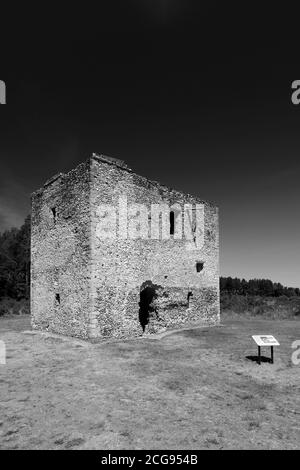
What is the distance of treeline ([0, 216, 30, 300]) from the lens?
1321 inches

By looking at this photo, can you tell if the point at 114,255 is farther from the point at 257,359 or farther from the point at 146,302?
the point at 257,359

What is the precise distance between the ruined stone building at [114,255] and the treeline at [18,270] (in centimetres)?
2091

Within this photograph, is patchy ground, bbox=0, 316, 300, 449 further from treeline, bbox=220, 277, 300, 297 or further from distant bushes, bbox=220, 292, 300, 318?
treeline, bbox=220, 277, 300, 297

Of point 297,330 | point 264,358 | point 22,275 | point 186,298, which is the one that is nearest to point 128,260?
point 186,298

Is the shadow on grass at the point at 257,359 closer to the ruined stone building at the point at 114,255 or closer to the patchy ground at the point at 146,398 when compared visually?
the patchy ground at the point at 146,398

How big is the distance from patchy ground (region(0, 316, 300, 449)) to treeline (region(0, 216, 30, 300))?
81.5ft

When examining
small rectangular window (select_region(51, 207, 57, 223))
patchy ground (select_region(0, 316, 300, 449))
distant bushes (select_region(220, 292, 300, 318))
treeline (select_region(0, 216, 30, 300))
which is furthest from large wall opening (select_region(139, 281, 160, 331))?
treeline (select_region(0, 216, 30, 300))

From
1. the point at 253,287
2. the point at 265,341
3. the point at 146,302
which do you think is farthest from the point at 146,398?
the point at 253,287

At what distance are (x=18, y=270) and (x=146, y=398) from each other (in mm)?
33645

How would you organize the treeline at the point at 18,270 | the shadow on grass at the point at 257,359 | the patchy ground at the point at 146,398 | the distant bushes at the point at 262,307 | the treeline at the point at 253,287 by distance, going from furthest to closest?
1. the treeline at the point at 253,287
2. the treeline at the point at 18,270
3. the distant bushes at the point at 262,307
4. the shadow on grass at the point at 257,359
5. the patchy ground at the point at 146,398

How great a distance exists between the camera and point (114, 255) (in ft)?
40.1

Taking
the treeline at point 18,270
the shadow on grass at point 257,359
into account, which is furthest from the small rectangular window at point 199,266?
the treeline at point 18,270

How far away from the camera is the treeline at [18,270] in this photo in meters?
33.6
